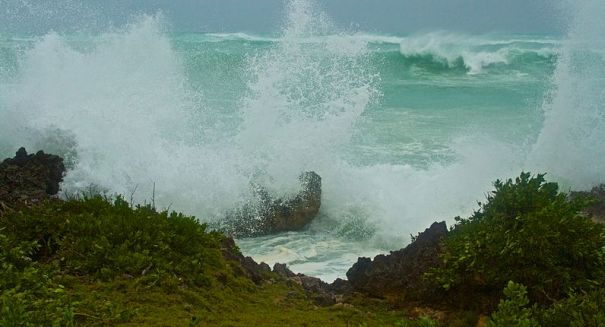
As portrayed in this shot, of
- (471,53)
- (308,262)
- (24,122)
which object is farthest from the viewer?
(471,53)

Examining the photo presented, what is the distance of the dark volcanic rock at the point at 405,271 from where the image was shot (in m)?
4.97

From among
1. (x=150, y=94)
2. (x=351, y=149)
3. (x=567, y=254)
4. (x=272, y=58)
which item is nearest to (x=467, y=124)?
(x=351, y=149)

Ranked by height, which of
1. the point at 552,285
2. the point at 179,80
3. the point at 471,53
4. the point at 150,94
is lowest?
the point at 552,285

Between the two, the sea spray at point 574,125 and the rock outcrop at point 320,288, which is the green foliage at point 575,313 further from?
the sea spray at point 574,125

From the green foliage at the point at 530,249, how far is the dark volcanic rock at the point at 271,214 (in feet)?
20.8

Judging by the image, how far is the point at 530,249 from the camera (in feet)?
14.3

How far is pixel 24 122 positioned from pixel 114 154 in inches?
111

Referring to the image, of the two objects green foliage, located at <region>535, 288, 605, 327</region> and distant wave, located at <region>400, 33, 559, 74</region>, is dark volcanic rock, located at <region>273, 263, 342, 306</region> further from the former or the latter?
distant wave, located at <region>400, 33, 559, 74</region>

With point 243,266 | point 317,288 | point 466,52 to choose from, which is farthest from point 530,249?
point 466,52

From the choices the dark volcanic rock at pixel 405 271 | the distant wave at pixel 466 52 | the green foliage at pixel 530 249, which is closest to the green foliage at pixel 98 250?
the dark volcanic rock at pixel 405 271

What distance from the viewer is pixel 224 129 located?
16.5 meters

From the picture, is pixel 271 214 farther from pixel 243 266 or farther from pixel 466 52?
pixel 466 52

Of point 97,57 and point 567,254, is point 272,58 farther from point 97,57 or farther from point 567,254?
point 567,254

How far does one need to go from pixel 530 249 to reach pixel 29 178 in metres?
6.20
